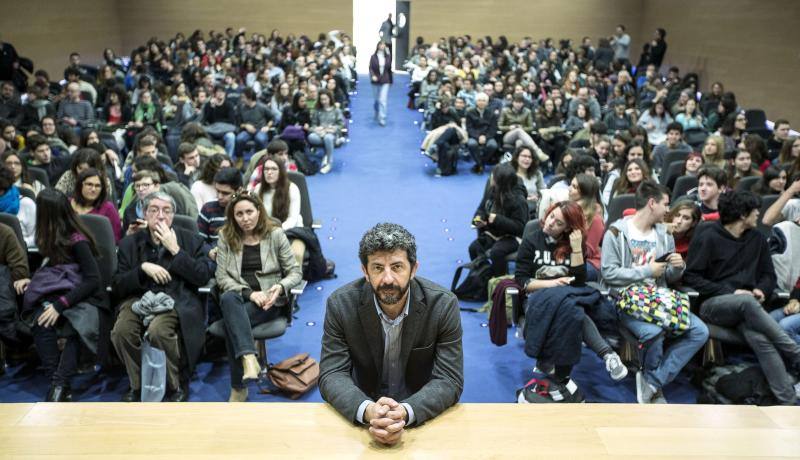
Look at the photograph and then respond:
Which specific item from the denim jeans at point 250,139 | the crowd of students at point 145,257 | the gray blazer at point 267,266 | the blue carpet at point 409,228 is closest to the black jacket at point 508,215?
the blue carpet at point 409,228

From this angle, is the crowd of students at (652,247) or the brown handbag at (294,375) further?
the brown handbag at (294,375)

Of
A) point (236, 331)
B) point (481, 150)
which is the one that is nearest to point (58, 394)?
point (236, 331)

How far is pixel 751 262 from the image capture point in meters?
4.13

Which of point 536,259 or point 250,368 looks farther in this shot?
point 536,259

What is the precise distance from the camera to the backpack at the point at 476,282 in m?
5.45

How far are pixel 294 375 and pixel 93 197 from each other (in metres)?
1.85

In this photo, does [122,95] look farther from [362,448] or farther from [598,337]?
[362,448]

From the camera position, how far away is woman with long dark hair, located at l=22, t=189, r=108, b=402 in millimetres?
3980

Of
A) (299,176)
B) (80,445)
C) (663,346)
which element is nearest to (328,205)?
(299,176)

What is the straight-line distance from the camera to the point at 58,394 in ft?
13.0

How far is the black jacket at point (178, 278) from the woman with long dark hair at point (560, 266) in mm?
1791

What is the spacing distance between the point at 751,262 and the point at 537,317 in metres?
1.30

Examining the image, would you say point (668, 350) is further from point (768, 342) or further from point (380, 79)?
point (380, 79)

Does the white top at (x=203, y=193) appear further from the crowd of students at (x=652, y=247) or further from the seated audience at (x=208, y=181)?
the crowd of students at (x=652, y=247)
